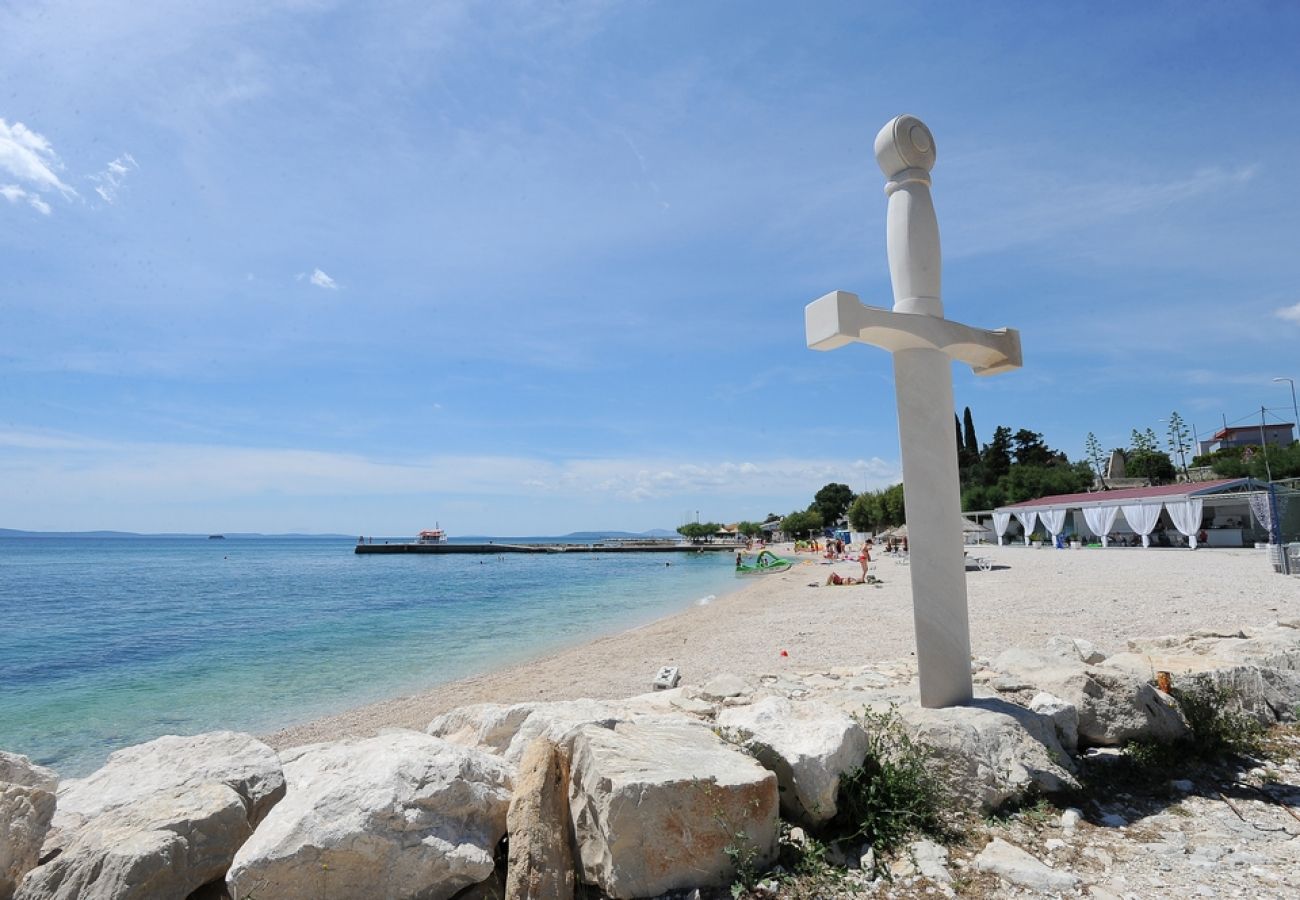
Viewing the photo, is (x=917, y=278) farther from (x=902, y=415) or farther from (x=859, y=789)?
(x=859, y=789)

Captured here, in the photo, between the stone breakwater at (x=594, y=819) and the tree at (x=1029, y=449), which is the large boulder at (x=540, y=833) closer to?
the stone breakwater at (x=594, y=819)

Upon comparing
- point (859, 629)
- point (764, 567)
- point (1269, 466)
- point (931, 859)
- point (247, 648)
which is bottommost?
point (247, 648)

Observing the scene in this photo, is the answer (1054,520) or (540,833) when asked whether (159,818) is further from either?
(1054,520)

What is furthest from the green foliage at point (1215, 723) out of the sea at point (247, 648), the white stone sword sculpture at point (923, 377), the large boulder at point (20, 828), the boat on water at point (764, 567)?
the boat on water at point (764, 567)

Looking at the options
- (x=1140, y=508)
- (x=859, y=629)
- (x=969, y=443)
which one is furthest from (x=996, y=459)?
(x=859, y=629)

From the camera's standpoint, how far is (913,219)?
4.71m

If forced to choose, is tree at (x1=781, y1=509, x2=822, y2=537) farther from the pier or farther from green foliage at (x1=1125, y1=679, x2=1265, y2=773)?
green foliage at (x1=1125, y1=679, x2=1265, y2=773)

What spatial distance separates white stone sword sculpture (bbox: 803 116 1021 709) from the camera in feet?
14.4

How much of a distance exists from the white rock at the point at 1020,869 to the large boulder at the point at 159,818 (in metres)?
3.24

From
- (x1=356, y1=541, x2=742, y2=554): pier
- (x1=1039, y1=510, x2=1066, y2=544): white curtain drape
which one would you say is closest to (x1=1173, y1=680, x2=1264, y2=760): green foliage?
(x1=1039, y1=510, x2=1066, y2=544): white curtain drape

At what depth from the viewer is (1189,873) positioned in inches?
118

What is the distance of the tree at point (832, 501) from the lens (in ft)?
379

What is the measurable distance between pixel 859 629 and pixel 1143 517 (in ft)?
84.8

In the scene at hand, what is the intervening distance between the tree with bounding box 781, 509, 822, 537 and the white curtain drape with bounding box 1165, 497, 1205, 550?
7240cm
